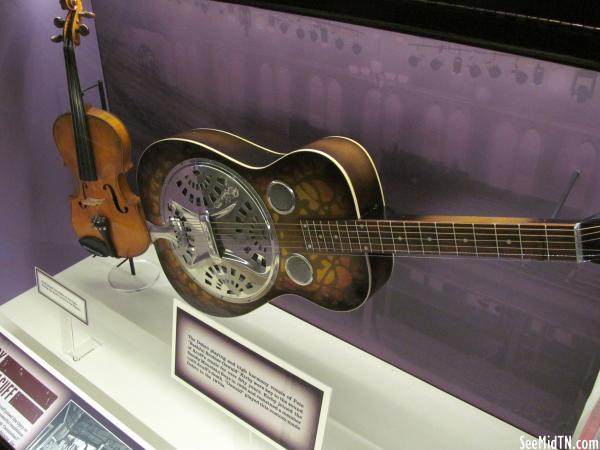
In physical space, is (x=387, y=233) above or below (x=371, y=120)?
below

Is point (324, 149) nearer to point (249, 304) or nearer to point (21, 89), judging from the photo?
point (249, 304)

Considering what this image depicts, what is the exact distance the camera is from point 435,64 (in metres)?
0.97

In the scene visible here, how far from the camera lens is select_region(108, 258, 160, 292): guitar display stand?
5.20 ft

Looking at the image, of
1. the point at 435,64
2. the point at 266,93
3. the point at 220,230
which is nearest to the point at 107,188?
the point at 220,230

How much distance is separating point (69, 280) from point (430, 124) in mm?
1050

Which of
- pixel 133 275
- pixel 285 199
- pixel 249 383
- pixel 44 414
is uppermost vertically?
pixel 285 199

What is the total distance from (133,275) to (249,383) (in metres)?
0.60

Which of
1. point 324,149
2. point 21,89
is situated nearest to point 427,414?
point 324,149

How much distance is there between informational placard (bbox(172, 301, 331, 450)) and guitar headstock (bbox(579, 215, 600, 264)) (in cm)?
44

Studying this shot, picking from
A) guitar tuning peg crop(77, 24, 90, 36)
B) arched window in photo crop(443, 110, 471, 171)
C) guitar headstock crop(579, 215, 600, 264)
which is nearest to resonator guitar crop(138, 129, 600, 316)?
guitar headstock crop(579, 215, 600, 264)

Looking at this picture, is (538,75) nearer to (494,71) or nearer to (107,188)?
(494,71)

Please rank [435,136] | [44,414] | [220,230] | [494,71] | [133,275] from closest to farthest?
[494,71], [435,136], [220,230], [44,414], [133,275]

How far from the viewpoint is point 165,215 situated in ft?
4.39

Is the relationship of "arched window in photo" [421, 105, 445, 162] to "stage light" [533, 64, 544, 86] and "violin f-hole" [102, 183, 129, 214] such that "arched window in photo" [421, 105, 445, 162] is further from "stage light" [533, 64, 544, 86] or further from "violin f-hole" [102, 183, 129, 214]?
"violin f-hole" [102, 183, 129, 214]
